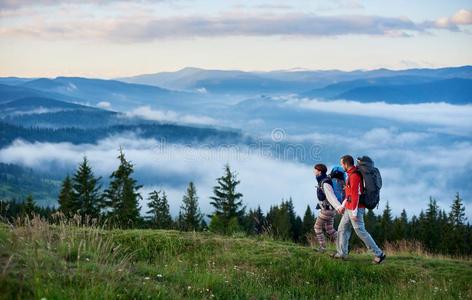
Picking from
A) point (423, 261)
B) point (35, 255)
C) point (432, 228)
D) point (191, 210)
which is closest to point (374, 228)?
point (432, 228)

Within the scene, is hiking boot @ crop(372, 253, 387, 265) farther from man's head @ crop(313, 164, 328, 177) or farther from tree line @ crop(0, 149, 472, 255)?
tree line @ crop(0, 149, 472, 255)

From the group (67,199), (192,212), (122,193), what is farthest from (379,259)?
(192,212)

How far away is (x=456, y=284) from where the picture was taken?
10.5 m

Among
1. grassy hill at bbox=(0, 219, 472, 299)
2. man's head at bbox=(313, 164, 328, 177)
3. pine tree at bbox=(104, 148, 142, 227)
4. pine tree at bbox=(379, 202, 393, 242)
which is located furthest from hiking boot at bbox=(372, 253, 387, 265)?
pine tree at bbox=(379, 202, 393, 242)

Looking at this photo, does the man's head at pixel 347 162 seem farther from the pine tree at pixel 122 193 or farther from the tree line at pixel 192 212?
the pine tree at pixel 122 193

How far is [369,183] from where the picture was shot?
430 inches

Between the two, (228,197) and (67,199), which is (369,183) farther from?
(228,197)

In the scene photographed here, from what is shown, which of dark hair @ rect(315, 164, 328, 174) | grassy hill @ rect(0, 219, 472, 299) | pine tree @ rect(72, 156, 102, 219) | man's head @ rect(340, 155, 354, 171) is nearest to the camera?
grassy hill @ rect(0, 219, 472, 299)

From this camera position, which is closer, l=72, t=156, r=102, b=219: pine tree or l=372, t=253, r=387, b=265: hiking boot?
l=372, t=253, r=387, b=265: hiking boot

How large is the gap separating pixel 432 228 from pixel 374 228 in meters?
8.46

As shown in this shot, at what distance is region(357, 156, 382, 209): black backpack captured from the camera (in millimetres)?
10922

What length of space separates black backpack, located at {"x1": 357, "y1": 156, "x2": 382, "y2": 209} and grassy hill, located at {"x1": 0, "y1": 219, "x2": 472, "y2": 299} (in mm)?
1369

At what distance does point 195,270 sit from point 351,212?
3.69 metres

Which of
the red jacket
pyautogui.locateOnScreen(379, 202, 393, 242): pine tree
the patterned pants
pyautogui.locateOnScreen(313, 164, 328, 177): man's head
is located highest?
pyautogui.locateOnScreen(313, 164, 328, 177): man's head
